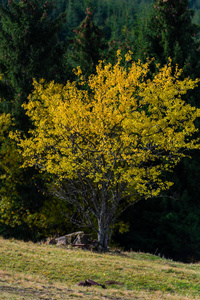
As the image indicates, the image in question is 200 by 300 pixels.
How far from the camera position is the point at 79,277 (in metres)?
9.97

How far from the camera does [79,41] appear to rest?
84.3 feet

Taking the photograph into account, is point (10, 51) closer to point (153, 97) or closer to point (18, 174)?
point (18, 174)

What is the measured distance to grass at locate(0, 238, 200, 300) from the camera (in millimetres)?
8211

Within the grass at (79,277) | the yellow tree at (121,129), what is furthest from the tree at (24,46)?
the grass at (79,277)

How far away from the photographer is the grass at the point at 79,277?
323 inches

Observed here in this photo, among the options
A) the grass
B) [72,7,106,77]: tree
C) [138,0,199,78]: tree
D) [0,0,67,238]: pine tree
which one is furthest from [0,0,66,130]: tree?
the grass

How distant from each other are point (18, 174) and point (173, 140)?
27.2 feet

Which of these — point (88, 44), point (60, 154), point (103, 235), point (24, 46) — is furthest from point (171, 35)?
point (103, 235)

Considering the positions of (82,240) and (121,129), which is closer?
(121,129)

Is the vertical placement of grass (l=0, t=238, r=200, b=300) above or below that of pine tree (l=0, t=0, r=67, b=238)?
below

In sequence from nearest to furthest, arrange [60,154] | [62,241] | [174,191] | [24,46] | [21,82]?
[62,241]
[60,154]
[21,82]
[24,46]
[174,191]

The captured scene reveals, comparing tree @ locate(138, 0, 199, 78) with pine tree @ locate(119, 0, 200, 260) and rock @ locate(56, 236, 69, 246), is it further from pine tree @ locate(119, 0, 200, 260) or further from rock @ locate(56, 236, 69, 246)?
rock @ locate(56, 236, 69, 246)

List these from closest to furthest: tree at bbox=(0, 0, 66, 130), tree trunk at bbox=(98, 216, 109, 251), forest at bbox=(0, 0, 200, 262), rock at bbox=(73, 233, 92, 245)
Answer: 1. rock at bbox=(73, 233, 92, 245)
2. tree trunk at bbox=(98, 216, 109, 251)
3. forest at bbox=(0, 0, 200, 262)
4. tree at bbox=(0, 0, 66, 130)

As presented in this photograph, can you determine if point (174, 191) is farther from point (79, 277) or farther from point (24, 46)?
point (79, 277)
